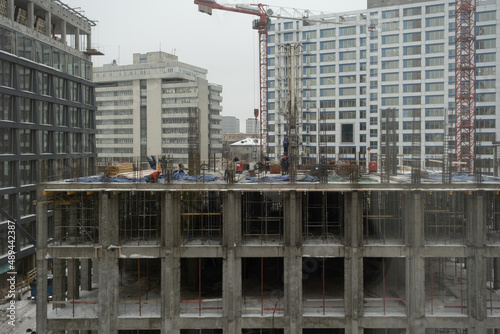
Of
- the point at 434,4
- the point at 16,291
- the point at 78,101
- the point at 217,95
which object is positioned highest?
the point at 434,4

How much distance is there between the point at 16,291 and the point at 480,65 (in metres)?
73.4

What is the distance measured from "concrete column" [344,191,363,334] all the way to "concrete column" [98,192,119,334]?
13710mm

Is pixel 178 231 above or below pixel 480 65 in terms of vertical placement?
below

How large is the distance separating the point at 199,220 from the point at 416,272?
14772mm

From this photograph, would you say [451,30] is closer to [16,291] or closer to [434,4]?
[434,4]

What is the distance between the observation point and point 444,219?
27.9 m

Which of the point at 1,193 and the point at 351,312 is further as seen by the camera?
the point at 1,193

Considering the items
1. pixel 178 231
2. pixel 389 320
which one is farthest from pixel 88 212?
pixel 389 320

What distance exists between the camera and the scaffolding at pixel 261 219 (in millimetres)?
27484

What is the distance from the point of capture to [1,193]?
38906 mm

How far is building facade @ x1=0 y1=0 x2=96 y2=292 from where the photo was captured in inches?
1580

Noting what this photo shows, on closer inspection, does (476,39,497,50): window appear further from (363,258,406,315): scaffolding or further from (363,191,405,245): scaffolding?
(363,258,406,315): scaffolding

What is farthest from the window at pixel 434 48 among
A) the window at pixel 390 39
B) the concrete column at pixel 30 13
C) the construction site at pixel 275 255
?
the concrete column at pixel 30 13

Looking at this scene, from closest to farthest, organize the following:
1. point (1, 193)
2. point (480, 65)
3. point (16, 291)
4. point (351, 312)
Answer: point (351, 312), point (16, 291), point (1, 193), point (480, 65)
